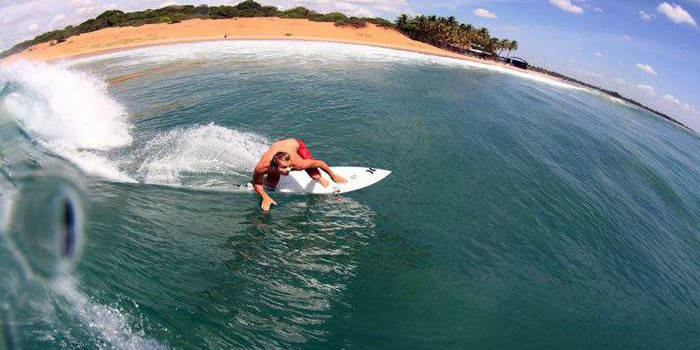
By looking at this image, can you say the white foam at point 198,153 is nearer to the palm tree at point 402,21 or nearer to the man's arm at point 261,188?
the man's arm at point 261,188

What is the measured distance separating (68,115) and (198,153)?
7.37 m

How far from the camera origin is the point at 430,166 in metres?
14.6

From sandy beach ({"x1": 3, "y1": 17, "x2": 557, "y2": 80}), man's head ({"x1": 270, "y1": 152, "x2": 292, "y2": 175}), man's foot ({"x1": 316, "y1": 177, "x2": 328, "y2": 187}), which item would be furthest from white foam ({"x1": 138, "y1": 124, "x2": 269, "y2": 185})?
sandy beach ({"x1": 3, "y1": 17, "x2": 557, "y2": 80})

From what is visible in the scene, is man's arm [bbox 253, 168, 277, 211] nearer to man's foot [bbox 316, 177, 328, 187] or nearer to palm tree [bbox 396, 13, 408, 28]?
man's foot [bbox 316, 177, 328, 187]

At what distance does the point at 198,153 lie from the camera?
13.0m

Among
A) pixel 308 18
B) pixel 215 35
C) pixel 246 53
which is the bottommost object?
pixel 246 53

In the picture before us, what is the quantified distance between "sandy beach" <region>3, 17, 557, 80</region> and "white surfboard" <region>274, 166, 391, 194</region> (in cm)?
4562

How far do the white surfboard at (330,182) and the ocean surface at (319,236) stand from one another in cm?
37

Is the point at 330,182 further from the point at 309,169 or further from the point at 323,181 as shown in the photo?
the point at 309,169

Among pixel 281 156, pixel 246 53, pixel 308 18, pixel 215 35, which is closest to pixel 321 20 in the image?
pixel 308 18

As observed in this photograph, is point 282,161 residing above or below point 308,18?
below

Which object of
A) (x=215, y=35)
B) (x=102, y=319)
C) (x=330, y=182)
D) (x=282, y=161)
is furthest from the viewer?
(x=215, y=35)

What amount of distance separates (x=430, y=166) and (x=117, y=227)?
1092 centimetres

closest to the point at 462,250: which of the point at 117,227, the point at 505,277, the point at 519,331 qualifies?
the point at 505,277
